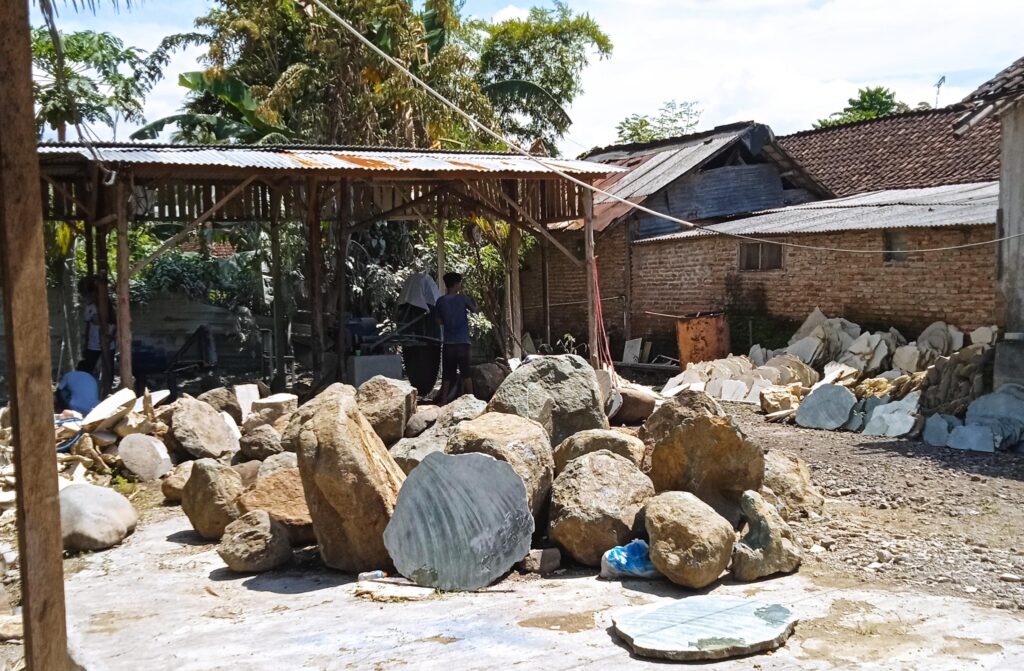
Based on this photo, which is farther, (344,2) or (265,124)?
(265,124)

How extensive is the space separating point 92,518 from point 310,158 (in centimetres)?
552

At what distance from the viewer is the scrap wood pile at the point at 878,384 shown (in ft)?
34.2

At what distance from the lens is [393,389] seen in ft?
29.8

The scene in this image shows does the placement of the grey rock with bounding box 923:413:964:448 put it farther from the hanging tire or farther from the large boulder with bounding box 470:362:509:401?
the hanging tire

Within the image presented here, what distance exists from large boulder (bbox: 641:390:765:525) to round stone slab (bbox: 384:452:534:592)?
4.02ft

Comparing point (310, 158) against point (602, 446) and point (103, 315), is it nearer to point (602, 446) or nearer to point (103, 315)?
point (103, 315)

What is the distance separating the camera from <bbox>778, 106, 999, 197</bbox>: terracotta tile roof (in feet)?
63.0

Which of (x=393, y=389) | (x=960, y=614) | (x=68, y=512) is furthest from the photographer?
(x=393, y=389)

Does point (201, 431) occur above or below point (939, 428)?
above

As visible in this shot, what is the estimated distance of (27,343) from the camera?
324 cm

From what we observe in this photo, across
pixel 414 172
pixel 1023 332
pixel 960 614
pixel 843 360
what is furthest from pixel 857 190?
pixel 960 614

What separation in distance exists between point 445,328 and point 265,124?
33.7ft

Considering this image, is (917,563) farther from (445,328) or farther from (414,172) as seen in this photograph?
(414,172)

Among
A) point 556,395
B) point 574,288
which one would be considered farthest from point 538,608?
point 574,288
